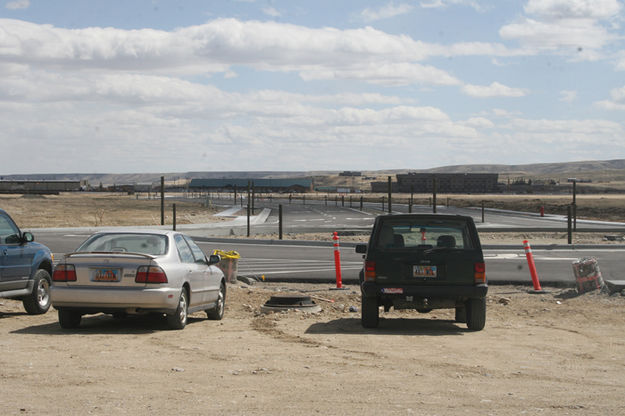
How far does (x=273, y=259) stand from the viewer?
92.2 ft

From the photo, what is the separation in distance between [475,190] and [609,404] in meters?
191

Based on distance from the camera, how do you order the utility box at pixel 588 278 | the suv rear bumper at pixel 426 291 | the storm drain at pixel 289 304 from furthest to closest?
the utility box at pixel 588 278 < the storm drain at pixel 289 304 < the suv rear bumper at pixel 426 291

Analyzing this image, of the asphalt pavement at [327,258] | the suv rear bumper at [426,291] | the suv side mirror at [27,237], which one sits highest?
the suv side mirror at [27,237]

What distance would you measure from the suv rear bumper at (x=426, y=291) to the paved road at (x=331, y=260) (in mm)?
8739

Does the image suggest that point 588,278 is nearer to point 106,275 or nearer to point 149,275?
point 149,275

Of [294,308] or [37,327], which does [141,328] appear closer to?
[37,327]

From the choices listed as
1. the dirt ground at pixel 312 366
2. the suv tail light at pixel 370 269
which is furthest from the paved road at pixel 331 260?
the suv tail light at pixel 370 269

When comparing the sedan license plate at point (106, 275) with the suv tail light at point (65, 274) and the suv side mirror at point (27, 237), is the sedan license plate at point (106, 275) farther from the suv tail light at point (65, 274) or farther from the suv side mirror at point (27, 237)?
the suv side mirror at point (27, 237)

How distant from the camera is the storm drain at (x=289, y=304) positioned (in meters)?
14.6

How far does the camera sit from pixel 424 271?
12.3 meters

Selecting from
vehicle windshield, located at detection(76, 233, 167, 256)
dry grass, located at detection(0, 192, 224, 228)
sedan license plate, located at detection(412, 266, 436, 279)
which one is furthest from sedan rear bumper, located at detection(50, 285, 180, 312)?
dry grass, located at detection(0, 192, 224, 228)

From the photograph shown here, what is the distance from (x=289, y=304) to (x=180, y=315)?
10.4 ft

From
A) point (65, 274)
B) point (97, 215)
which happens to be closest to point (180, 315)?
point (65, 274)

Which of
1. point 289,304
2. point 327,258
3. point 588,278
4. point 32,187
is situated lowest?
point 32,187
